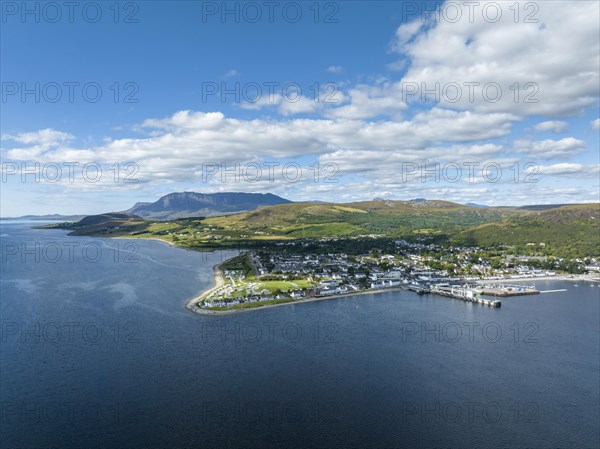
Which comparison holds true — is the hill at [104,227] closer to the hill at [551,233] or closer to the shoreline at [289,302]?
the shoreline at [289,302]

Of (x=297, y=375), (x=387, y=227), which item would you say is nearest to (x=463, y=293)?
(x=297, y=375)

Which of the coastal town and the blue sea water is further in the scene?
the coastal town

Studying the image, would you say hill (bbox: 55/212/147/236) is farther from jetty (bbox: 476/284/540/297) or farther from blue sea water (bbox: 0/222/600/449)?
jetty (bbox: 476/284/540/297)

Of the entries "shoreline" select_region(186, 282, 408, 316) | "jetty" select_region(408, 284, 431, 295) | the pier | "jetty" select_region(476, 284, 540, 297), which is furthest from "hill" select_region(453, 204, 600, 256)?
"shoreline" select_region(186, 282, 408, 316)

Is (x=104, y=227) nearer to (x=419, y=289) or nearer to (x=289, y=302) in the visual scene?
(x=289, y=302)

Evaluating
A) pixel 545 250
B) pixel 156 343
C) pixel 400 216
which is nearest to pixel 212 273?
pixel 156 343
